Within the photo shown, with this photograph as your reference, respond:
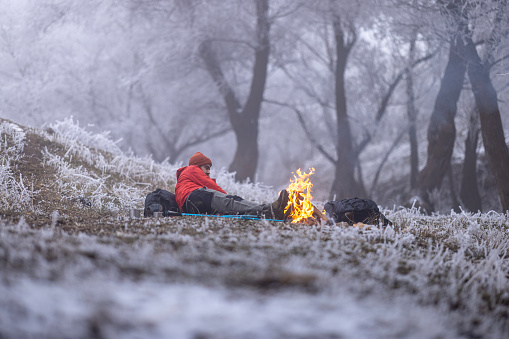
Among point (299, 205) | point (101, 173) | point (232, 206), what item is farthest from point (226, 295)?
point (101, 173)

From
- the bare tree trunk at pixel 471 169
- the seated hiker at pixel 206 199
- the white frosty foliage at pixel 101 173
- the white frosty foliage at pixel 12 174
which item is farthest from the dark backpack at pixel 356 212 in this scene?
the bare tree trunk at pixel 471 169

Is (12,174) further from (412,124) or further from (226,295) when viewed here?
(412,124)

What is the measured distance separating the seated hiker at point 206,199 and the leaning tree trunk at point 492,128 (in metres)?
6.23

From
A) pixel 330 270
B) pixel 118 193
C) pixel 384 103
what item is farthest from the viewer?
pixel 384 103

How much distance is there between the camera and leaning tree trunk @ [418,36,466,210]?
11.7 metres

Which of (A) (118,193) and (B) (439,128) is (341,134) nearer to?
(B) (439,128)

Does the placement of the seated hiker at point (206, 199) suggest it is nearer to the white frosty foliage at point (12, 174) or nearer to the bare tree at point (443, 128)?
the white frosty foliage at point (12, 174)

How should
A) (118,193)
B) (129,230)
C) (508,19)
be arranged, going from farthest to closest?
(508,19), (118,193), (129,230)

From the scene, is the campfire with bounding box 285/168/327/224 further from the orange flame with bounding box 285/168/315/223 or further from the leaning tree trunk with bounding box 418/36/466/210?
the leaning tree trunk with bounding box 418/36/466/210

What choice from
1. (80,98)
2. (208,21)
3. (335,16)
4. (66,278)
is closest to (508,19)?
(335,16)

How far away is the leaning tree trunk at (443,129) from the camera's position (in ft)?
38.2

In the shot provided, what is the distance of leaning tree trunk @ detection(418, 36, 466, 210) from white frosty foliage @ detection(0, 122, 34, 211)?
9.76 meters

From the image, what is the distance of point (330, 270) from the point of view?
2.77m

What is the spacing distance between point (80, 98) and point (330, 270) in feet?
67.5
